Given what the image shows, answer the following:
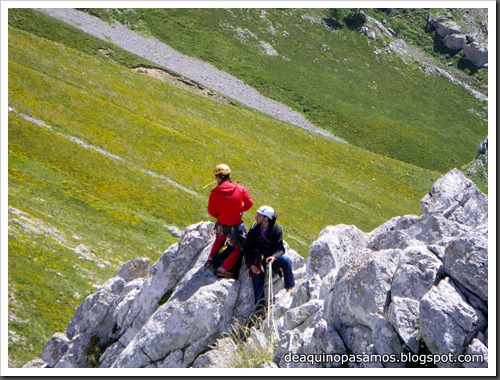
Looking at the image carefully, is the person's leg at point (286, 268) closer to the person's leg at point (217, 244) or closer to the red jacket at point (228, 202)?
the red jacket at point (228, 202)

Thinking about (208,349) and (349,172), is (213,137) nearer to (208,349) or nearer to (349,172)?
(349,172)

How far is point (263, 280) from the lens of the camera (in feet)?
59.3

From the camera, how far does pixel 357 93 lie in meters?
112

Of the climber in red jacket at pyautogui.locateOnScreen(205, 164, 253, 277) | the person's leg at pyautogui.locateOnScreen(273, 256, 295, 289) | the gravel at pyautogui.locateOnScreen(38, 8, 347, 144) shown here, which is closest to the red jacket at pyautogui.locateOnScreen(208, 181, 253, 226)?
the climber in red jacket at pyautogui.locateOnScreen(205, 164, 253, 277)

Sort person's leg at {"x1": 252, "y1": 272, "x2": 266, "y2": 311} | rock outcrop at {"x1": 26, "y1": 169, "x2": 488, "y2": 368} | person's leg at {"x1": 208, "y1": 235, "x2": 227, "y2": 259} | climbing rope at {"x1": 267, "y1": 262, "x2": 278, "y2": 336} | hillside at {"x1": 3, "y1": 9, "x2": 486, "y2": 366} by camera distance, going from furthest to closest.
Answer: hillside at {"x1": 3, "y1": 9, "x2": 486, "y2": 366} < person's leg at {"x1": 208, "y1": 235, "x2": 227, "y2": 259} < person's leg at {"x1": 252, "y1": 272, "x2": 266, "y2": 311} < climbing rope at {"x1": 267, "y1": 262, "x2": 278, "y2": 336} < rock outcrop at {"x1": 26, "y1": 169, "x2": 488, "y2": 368}

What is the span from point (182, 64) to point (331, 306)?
285 feet

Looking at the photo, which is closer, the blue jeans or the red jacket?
the blue jeans

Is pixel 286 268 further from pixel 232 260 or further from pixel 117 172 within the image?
pixel 117 172

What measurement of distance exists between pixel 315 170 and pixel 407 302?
51.6 m

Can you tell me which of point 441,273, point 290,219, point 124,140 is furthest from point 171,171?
point 441,273

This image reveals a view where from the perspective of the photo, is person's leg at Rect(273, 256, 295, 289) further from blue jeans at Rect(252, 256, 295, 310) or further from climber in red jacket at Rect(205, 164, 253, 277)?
climber in red jacket at Rect(205, 164, 253, 277)

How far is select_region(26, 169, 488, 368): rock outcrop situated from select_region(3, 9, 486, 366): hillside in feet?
24.7

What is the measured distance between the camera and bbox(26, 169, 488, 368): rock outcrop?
42.9 feet

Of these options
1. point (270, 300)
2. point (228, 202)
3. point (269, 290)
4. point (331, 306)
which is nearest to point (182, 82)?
point (228, 202)
